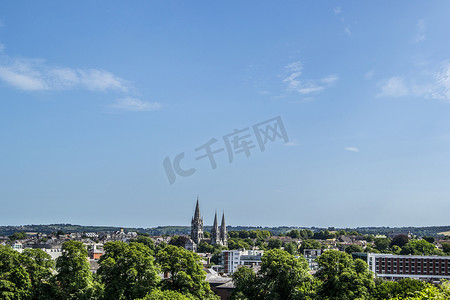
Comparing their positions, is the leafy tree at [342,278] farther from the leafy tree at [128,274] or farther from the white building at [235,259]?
the white building at [235,259]

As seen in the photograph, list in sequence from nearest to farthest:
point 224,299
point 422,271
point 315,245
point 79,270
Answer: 1. point 79,270
2. point 224,299
3. point 422,271
4. point 315,245

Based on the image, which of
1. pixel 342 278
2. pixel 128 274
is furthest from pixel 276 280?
pixel 128 274

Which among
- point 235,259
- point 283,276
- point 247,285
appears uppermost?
point 283,276

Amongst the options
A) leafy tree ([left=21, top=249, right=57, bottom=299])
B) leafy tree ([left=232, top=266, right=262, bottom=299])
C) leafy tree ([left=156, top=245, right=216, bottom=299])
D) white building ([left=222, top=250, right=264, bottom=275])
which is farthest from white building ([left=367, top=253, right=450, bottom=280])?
leafy tree ([left=21, top=249, right=57, bottom=299])

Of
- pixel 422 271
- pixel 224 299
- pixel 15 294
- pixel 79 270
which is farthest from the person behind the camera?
pixel 422 271

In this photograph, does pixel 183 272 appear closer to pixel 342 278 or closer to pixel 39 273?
pixel 39 273

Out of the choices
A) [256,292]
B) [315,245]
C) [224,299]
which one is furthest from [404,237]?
[256,292]

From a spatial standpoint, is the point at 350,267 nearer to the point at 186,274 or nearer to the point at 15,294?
the point at 186,274

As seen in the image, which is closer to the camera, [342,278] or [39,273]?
[39,273]
